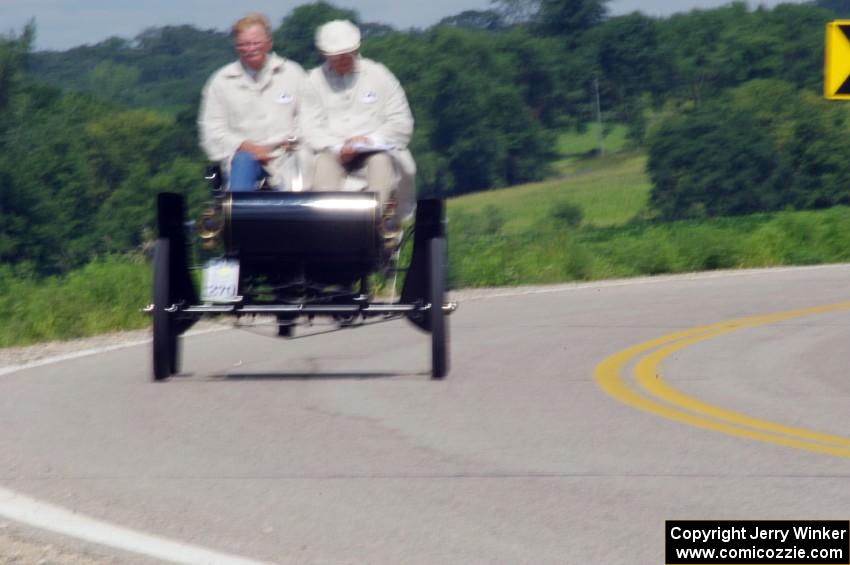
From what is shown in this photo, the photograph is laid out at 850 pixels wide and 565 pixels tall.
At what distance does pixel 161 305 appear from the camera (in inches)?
391

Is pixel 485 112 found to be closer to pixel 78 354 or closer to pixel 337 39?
pixel 78 354

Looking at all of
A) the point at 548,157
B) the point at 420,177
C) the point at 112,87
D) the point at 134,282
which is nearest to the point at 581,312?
the point at 134,282

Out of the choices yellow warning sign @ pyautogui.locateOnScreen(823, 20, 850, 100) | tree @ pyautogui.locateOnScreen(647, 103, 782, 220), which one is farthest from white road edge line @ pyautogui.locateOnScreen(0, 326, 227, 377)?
tree @ pyautogui.locateOnScreen(647, 103, 782, 220)

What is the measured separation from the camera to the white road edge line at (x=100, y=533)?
18.6 feet

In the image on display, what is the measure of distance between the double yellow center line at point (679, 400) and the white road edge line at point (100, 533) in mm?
3201

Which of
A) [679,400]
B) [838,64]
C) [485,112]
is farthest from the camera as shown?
[485,112]

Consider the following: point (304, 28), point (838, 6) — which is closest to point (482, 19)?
point (838, 6)

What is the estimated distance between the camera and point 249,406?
9281 millimetres

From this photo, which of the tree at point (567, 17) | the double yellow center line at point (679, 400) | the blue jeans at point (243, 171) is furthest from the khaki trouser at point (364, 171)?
the tree at point (567, 17)

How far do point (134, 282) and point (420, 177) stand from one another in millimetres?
61859

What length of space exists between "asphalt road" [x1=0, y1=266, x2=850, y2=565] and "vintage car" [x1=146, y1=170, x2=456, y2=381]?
0.44m

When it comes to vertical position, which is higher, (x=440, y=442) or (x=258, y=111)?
(x=258, y=111)

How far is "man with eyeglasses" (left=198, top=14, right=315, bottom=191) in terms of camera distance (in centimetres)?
1045

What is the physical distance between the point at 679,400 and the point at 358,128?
105 inches
